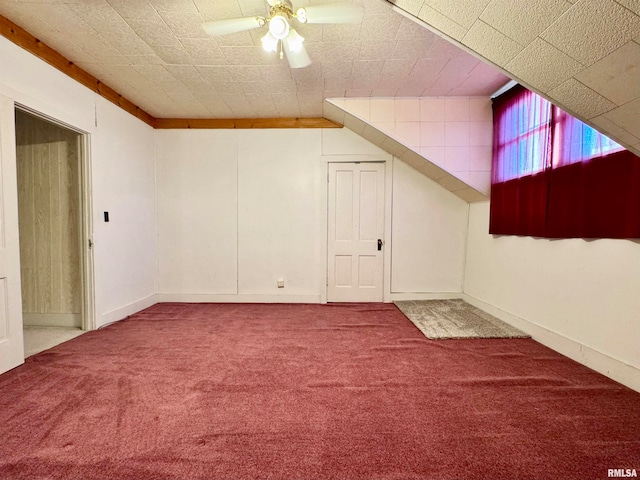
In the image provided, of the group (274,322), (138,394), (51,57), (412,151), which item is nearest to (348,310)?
(274,322)

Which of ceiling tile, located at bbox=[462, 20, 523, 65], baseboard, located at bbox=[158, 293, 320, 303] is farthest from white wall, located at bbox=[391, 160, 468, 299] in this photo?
ceiling tile, located at bbox=[462, 20, 523, 65]

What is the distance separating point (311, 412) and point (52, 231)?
11.0 feet

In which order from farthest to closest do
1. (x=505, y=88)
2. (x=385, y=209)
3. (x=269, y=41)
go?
(x=385, y=209) < (x=505, y=88) < (x=269, y=41)

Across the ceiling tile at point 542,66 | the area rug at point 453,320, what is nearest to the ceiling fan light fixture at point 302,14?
the ceiling tile at point 542,66

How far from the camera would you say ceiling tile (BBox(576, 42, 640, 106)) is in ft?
3.70

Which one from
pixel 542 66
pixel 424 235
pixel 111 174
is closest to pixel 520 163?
pixel 424 235

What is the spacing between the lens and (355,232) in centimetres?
401

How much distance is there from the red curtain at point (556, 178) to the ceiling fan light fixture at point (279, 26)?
229 cm

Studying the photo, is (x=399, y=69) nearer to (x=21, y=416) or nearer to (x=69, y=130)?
(x=69, y=130)

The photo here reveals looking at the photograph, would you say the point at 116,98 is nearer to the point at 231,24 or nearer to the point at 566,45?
the point at 231,24

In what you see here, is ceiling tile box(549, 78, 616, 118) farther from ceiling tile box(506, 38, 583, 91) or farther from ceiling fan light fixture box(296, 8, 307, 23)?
ceiling fan light fixture box(296, 8, 307, 23)

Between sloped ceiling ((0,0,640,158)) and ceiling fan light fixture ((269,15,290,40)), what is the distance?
0.29 metres

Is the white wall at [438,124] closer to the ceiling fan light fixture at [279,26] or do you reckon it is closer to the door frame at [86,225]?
the ceiling fan light fixture at [279,26]

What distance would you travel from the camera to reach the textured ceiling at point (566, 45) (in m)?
1.10
